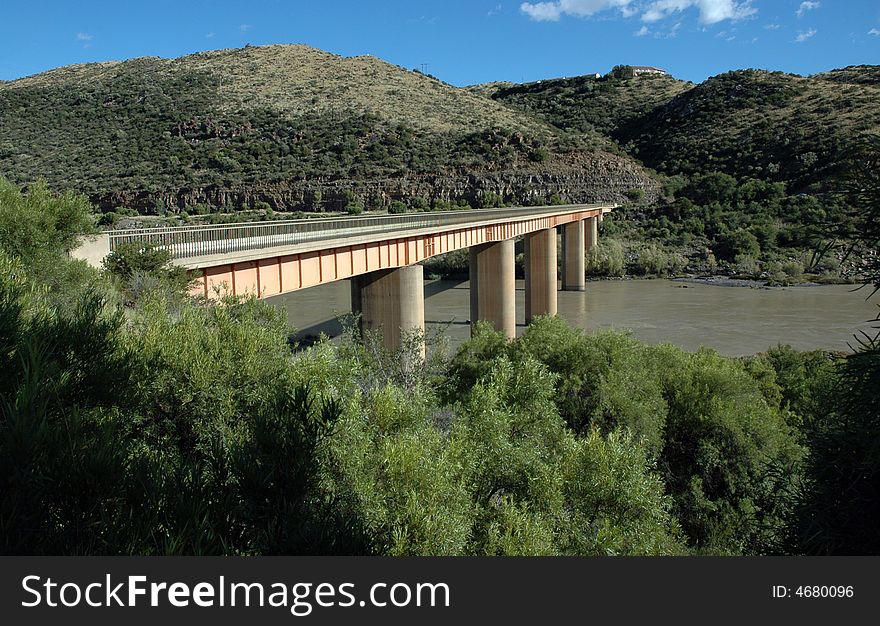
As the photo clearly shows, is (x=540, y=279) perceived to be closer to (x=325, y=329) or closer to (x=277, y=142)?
(x=325, y=329)

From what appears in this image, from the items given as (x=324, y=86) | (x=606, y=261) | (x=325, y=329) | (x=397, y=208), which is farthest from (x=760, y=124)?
(x=325, y=329)

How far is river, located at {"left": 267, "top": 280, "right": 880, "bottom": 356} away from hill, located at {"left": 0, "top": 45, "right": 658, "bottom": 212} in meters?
15.2

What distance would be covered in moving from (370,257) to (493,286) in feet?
38.1

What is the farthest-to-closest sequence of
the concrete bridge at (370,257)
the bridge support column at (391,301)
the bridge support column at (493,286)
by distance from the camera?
the bridge support column at (493,286) → the bridge support column at (391,301) → the concrete bridge at (370,257)

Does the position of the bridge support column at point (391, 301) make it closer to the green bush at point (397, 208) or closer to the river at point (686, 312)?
the river at point (686, 312)

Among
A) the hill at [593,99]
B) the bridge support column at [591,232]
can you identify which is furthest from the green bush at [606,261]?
the hill at [593,99]

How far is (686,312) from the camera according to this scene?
37.9 m

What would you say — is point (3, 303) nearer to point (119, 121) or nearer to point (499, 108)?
point (119, 121)

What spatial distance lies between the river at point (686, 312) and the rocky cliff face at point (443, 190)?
11512 millimetres

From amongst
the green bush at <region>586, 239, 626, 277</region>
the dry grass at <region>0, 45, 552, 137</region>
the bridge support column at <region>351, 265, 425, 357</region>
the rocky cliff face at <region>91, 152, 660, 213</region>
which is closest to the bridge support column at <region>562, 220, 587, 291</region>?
the green bush at <region>586, 239, 626, 277</region>

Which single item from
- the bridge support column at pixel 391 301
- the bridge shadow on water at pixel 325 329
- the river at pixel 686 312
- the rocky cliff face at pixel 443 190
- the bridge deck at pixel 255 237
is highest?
the rocky cliff face at pixel 443 190

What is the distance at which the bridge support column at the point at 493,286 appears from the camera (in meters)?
31.4
